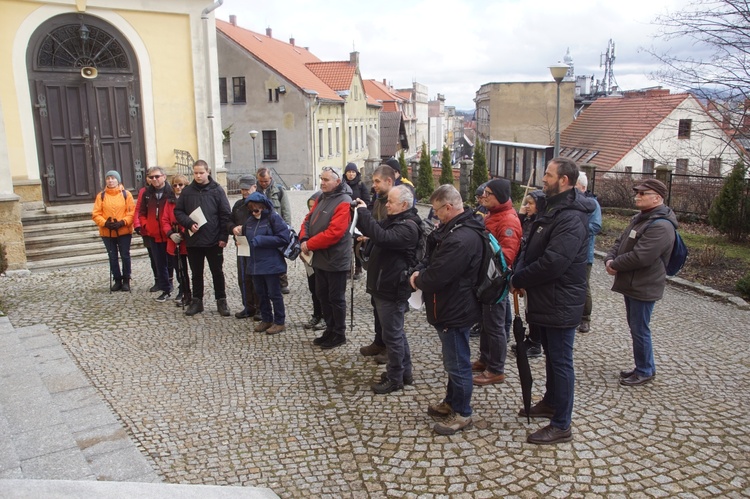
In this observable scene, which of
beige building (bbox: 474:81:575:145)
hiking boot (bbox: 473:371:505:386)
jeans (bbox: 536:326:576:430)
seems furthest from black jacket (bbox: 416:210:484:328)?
beige building (bbox: 474:81:575:145)

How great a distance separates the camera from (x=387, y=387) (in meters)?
5.43

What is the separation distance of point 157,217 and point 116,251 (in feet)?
3.76

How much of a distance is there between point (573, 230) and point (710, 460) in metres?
1.82

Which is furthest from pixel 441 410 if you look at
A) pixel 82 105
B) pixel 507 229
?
pixel 82 105

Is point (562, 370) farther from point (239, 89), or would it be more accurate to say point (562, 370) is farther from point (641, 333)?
point (239, 89)

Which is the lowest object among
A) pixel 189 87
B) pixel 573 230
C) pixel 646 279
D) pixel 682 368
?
pixel 682 368

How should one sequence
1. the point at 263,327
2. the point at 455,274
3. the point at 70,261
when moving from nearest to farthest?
1. the point at 455,274
2. the point at 263,327
3. the point at 70,261

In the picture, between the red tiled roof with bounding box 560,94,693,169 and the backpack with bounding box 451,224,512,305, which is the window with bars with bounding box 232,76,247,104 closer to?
the red tiled roof with bounding box 560,94,693,169

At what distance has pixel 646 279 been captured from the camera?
17.8 feet

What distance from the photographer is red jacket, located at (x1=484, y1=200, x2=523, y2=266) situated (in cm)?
582

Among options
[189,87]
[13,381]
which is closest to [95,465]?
[13,381]

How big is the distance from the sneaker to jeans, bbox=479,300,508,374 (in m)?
0.97

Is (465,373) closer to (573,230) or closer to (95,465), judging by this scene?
(573,230)

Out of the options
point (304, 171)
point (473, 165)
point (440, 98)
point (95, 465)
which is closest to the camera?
point (95, 465)
